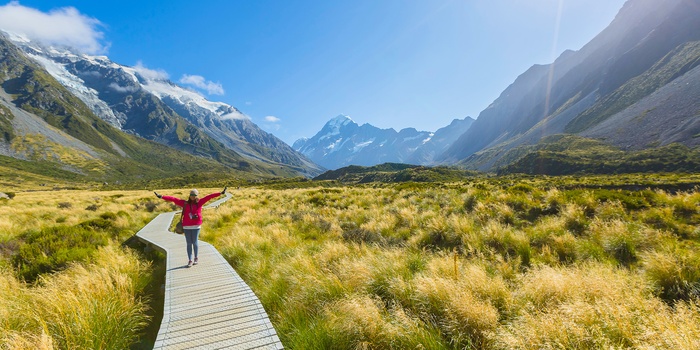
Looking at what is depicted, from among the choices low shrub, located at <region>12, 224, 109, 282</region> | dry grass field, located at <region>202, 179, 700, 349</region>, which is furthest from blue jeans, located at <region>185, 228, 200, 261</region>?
low shrub, located at <region>12, 224, 109, 282</region>

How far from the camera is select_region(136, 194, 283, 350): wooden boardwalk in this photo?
4.87 m

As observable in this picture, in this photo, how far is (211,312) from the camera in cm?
→ 599

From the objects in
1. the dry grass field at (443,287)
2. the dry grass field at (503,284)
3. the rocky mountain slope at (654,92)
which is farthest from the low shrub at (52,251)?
the rocky mountain slope at (654,92)

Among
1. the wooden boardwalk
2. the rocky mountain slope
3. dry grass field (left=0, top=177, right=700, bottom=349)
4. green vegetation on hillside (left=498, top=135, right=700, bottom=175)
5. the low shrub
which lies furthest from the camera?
the rocky mountain slope

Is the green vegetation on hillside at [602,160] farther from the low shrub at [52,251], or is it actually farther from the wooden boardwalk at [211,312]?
the low shrub at [52,251]

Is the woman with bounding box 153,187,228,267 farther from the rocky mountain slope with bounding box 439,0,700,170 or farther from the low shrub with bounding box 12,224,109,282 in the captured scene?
the rocky mountain slope with bounding box 439,0,700,170

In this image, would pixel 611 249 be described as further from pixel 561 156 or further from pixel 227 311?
pixel 561 156

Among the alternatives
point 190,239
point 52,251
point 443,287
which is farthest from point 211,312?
point 52,251

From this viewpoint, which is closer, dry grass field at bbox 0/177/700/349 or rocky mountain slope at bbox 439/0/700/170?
dry grass field at bbox 0/177/700/349

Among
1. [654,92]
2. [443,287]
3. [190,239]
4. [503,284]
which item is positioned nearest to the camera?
[443,287]

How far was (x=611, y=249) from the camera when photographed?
7438 mm

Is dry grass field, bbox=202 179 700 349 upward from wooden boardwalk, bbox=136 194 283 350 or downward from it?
downward

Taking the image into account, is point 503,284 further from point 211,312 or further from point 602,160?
point 602,160

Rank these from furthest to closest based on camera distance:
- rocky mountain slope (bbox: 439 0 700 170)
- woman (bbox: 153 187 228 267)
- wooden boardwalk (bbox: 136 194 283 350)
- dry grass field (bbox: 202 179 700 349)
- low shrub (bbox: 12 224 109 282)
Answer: rocky mountain slope (bbox: 439 0 700 170)
woman (bbox: 153 187 228 267)
low shrub (bbox: 12 224 109 282)
wooden boardwalk (bbox: 136 194 283 350)
dry grass field (bbox: 202 179 700 349)
